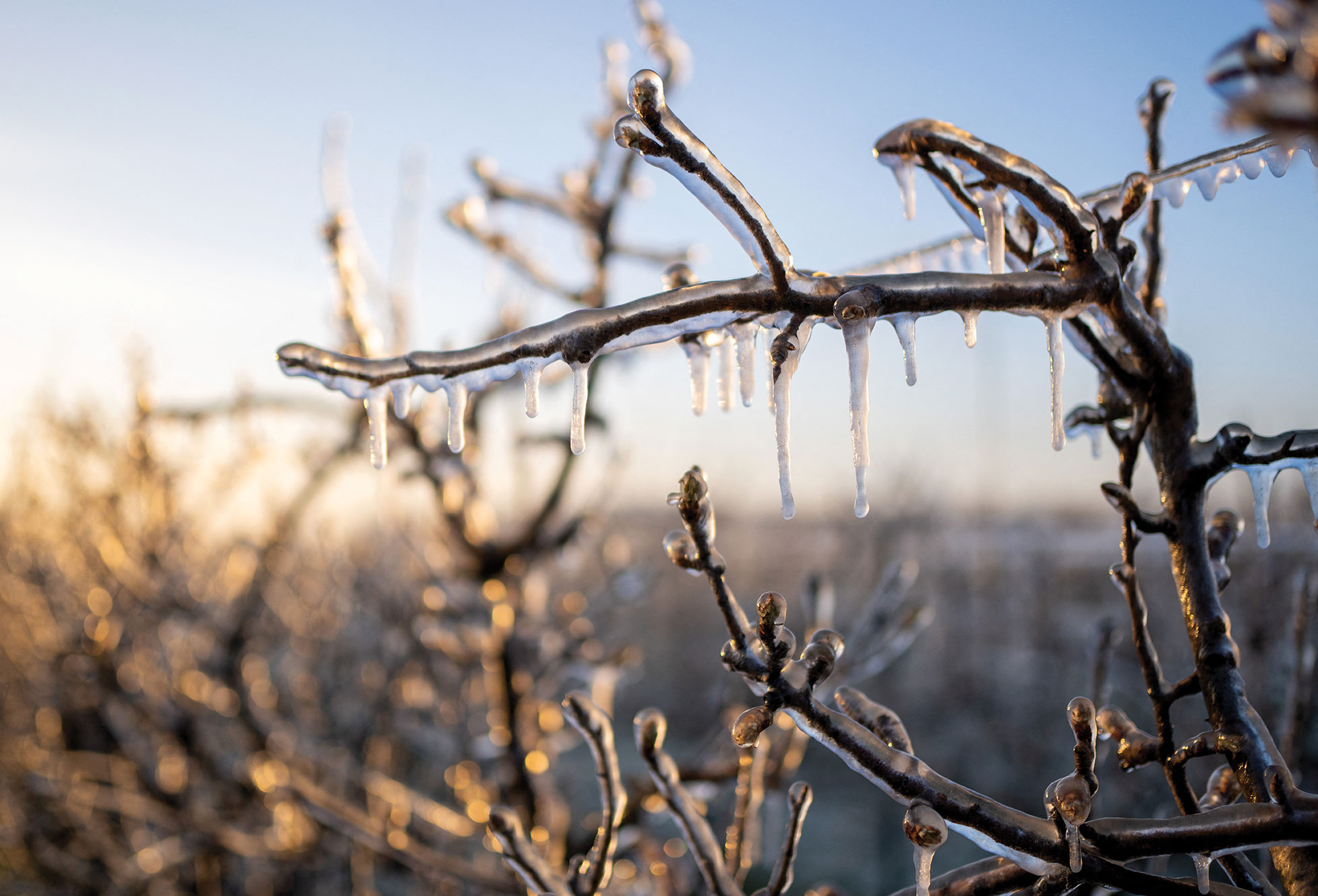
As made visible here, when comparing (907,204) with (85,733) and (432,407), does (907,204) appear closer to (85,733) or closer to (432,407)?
(432,407)

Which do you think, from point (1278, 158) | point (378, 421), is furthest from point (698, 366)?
point (1278, 158)

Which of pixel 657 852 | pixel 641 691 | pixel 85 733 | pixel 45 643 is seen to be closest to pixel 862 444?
pixel 657 852

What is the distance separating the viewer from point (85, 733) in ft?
25.2

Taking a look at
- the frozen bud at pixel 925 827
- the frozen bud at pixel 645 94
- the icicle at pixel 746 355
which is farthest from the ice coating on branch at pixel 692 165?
the frozen bud at pixel 925 827

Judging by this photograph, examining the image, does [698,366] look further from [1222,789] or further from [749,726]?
[1222,789]

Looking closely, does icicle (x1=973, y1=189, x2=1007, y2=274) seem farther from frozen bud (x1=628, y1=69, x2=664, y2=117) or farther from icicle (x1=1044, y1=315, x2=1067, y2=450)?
frozen bud (x1=628, y1=69, x2=664, y2=117)

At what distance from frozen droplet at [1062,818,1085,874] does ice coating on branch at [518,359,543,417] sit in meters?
0.82

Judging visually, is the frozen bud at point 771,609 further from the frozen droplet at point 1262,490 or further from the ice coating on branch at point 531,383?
the frozen droplet at point 1262,490

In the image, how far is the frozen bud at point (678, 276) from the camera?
1.12 metres

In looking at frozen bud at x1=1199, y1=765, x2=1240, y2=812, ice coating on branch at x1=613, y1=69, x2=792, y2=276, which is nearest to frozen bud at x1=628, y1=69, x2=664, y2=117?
ice coating on branch at x1=613, y1=69, x2=792, y2=276

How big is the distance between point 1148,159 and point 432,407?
2.22 metres

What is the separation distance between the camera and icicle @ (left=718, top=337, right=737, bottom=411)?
3.77ft

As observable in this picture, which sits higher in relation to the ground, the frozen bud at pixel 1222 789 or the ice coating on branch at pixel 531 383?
the ice coating on branch at pixel 531 383

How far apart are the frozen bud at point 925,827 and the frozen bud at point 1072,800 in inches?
5.0
